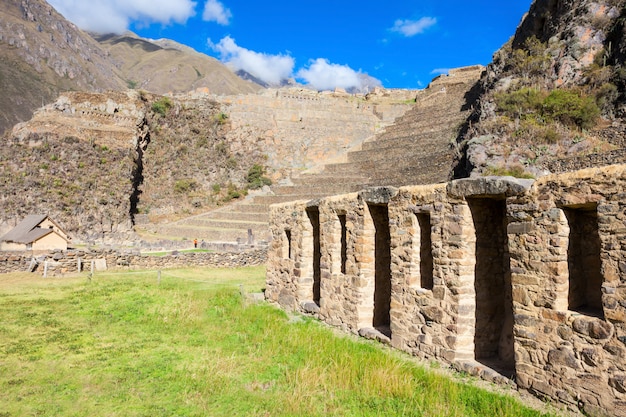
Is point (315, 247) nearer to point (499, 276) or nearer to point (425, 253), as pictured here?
point (425, 253)

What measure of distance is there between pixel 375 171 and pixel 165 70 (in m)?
124

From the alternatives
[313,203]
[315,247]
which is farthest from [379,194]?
[315,247]

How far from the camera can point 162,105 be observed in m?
41.1

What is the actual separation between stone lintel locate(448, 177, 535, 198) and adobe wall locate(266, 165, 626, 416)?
16mm

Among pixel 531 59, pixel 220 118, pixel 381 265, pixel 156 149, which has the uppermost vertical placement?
pixel 220 118

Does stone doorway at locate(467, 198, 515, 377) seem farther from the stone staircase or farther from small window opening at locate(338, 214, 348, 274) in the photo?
the stone staircase

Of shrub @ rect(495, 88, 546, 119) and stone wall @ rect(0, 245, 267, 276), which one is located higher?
shrub @ rect(495, 88, 546, 119)

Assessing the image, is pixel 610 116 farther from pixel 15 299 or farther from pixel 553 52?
Answer: pixel 15 299

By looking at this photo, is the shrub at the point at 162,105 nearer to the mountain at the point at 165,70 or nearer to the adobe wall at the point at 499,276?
the adobe wall at the point at 499,276

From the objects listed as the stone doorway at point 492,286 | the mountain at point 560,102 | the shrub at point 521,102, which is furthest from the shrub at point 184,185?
the stone doorway at point 492,286

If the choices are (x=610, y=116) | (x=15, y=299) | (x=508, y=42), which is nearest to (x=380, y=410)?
(x=15, y=299)

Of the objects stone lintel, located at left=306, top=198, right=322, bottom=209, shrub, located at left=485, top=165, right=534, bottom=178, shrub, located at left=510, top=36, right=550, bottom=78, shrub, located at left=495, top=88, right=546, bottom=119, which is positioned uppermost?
shrub, located at left=510, top=36, right=550, bottom=78

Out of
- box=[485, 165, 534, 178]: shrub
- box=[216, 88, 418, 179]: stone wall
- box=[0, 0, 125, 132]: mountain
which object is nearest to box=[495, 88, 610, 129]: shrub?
box=[485, 165, 534, 178]: shrub

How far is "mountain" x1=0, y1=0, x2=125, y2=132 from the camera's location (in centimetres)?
8238
